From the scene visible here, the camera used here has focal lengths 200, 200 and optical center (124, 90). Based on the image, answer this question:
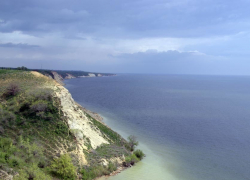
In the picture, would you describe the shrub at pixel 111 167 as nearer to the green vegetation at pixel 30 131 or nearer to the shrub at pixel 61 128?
the green vegetation at pixel 30 131

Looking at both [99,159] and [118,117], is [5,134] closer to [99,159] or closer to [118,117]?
[99,159]

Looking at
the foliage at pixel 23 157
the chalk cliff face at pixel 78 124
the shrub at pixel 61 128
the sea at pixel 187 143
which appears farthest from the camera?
the chalk cliff face at pixel 78 124

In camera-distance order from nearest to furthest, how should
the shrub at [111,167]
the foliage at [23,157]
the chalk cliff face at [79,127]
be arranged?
the foliage at [23,157], the shrub at [111,167], the chalk cliff face at [79,127]

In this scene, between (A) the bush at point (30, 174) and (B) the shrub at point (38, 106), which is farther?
(B) the shrub at point (38, 106)

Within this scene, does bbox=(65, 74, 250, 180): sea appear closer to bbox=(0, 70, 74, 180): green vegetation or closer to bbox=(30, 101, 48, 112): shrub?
bbox=(0, 70, 74, 180): green vegetation

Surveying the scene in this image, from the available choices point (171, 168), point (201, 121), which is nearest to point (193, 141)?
point (171, 168)

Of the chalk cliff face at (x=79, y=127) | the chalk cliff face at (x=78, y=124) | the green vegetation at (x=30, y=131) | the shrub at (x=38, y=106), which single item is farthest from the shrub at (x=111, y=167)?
the shrub at (x=38, y=106)

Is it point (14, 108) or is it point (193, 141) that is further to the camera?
point (193, 141)

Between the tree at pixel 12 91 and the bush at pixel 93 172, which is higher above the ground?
the tree at pixel 12 91
